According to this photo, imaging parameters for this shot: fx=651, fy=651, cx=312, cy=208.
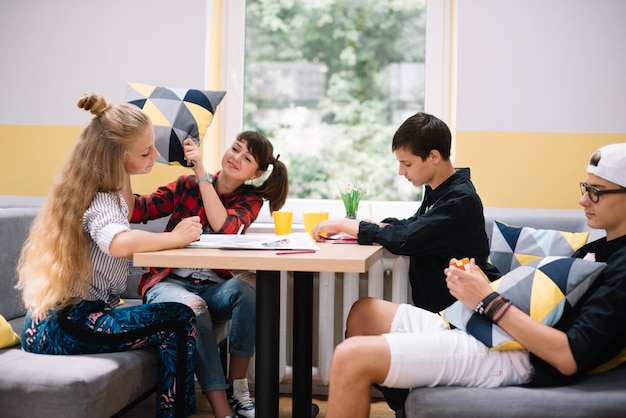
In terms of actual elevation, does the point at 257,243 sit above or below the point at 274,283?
above

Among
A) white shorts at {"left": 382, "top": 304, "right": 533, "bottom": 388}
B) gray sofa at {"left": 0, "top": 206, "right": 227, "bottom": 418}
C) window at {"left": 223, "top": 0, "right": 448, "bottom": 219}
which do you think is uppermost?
window at {"left": 223, "top": 0, "right": 448, "bottom": 219}

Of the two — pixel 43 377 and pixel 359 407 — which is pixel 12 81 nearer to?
pixel 43 377

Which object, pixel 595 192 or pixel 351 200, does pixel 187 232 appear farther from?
pixel 595 192

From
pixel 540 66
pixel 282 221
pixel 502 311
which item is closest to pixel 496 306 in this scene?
pixel 502 311

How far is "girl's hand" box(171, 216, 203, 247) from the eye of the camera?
1714mm

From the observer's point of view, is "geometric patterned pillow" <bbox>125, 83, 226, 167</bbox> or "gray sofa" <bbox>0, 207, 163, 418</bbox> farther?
"geometric patterned pillow" <bbox>125, 83, 226, 167</bbox>

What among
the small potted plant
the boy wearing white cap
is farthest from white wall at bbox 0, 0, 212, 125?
the boy wearing white cap

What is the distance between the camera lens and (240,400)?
2211 millimetres

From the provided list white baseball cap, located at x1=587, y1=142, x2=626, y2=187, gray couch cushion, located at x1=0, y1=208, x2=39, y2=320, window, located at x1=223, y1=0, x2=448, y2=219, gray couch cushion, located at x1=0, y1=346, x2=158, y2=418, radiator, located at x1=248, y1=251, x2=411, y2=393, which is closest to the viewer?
white baseball cap, located at x1=587, y1=142, x2=626, y2=187

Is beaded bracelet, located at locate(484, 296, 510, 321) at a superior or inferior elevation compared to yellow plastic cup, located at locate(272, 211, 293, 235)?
inferior

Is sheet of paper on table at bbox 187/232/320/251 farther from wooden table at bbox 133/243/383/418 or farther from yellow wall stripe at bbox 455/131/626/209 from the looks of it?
yellow wall stripe at bbox 455/131/626/209

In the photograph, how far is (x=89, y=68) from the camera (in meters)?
2.97

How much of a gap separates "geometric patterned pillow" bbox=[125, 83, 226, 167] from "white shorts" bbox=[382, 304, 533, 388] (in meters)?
1.21

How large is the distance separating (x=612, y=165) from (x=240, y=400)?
1393 mm
